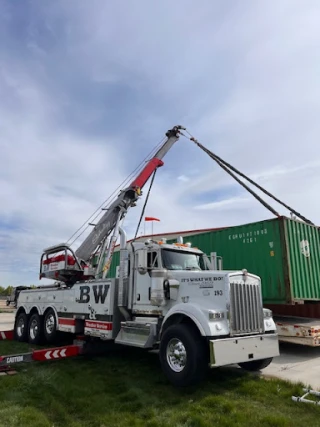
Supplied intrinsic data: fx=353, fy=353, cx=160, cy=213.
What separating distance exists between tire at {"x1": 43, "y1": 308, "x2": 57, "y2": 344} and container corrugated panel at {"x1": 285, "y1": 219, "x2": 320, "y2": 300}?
6469mm

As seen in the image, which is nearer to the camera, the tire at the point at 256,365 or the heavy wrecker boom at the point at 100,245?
the tire at the point at 256,365

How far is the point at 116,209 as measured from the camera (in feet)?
38.3

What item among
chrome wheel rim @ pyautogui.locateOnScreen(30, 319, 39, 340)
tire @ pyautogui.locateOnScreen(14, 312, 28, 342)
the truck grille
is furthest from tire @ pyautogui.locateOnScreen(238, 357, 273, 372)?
tire @ pyautogui.locateOnScreen(14, 312, 28, 342)

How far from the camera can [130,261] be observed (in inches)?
298

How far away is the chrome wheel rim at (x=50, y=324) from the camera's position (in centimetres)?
967

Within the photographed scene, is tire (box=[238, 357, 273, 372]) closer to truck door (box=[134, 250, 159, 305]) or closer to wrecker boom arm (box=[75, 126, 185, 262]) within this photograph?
truck door (box=[134, 250, 159, 305])

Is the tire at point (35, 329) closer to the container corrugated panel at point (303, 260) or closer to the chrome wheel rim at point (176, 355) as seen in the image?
the chrome wheel rim at point (176, 355)

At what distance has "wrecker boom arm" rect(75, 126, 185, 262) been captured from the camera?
1098 centimetres

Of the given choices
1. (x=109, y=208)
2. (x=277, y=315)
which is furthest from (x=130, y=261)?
(x=277, y=315)

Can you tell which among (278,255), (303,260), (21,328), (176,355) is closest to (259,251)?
(278,255)

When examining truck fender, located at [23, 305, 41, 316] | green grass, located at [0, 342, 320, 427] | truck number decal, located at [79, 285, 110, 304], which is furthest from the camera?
truck fender, located at [23, 305, 41, 316]

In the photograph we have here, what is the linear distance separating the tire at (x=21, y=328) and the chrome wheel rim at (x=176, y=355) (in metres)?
6.50

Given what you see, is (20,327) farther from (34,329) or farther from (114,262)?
(114,262)

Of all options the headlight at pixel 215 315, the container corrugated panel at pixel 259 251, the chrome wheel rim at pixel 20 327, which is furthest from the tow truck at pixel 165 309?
the container corrugated panel at pixel 259 251
